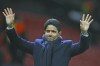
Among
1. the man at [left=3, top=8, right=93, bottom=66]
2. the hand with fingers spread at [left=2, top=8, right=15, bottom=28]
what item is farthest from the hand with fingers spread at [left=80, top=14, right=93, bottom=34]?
the hand with fingers spread at [left=2, top=8, right=15, bottom=28]

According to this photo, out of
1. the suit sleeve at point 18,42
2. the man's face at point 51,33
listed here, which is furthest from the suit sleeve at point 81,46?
the suit sleeve at point 18,42

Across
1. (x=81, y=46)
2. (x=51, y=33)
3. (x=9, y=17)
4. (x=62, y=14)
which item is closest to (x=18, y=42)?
(x=9, y=17)

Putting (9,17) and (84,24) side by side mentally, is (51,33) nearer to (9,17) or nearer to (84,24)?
(84,24)

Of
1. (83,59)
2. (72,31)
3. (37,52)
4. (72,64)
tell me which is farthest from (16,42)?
(72,31)

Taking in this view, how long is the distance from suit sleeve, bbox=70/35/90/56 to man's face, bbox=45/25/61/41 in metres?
0.29

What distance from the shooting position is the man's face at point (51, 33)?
7.99m

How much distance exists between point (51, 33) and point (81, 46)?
46 centimetres

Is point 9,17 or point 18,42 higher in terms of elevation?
point 9,17

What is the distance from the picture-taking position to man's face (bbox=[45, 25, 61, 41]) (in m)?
7.99

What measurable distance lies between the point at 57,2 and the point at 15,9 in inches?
64.6

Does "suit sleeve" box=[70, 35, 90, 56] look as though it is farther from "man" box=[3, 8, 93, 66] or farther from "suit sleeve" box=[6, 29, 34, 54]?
"suit sleeve" box=[6, 29, 34, 54]

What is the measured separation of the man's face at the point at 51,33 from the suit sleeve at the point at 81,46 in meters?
0.29

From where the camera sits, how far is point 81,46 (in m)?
8.04

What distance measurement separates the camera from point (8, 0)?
71.7 ft
